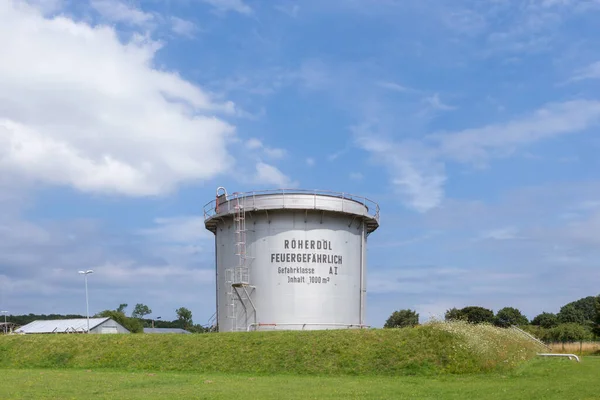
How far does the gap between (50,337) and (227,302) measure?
1155 cm

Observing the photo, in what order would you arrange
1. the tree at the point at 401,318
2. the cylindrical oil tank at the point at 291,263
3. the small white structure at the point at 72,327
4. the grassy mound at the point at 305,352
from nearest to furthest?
the grassy mound at the point at 305,352 < the cylindrical oil tank at the point at 291,263 < the small white structure at the point at 72,327 < the tree at the point at 401,318

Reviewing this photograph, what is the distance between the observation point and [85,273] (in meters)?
65.1

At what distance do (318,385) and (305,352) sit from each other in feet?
23.6

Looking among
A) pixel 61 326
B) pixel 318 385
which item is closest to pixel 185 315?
pixel 61 326

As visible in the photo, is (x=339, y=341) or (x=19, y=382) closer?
(x=19, y=382)

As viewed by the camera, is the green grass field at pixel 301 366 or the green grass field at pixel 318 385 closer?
the green grass field at pixel 318 385

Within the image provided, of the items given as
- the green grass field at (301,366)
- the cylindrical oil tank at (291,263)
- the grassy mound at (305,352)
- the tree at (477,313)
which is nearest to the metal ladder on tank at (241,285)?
the cylindrical oil tank at (291,263)

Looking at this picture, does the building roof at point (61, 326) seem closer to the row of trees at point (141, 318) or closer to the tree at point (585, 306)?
the row of trees at point (141, 318)

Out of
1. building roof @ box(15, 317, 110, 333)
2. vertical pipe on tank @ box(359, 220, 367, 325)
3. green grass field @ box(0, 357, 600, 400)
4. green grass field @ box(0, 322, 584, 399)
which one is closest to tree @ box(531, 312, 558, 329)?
vertical pipe on tank @ box(359, 220, 367, 325)

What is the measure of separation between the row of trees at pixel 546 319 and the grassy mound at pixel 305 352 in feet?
85.0

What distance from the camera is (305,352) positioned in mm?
32469

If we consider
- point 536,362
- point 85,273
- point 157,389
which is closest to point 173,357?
point 157,389

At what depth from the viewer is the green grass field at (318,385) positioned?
21.2m

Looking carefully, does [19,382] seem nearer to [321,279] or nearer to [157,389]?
[157,389]
